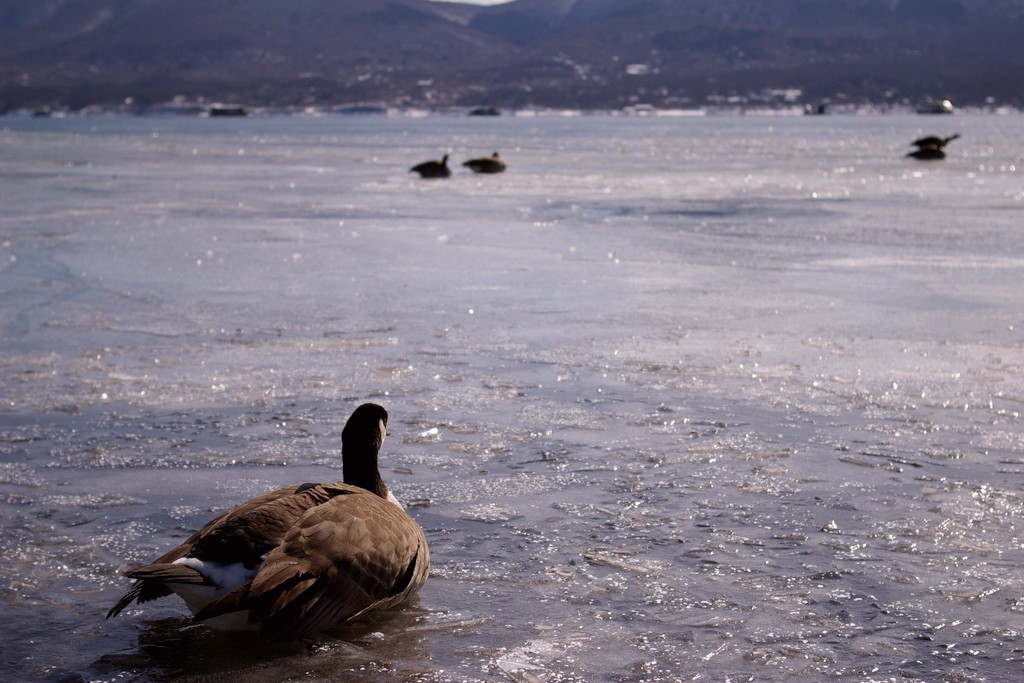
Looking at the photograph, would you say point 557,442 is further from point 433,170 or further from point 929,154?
point 929,154

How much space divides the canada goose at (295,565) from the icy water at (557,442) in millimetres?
176

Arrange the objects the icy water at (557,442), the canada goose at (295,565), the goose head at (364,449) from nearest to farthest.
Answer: the canada goose at (295,565) < the icy water at (557,442) < the goose head at (364,449)

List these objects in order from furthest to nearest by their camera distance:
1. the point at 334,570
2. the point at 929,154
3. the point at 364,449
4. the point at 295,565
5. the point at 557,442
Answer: the point at 929,154, the point at 557,442, the point at 364,449, the point at 334,570, the point at 295,565

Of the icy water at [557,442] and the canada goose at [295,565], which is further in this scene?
the icy water at [557,442]

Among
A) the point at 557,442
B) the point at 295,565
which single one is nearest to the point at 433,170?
the point at 557,442

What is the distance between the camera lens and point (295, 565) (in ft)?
12.4

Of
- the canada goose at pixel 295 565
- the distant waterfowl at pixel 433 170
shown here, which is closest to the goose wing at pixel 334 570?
the canada goose at pixel 295 565

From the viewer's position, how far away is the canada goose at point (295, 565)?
3.66 m

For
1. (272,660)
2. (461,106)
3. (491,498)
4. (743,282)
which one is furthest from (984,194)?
(461,106)

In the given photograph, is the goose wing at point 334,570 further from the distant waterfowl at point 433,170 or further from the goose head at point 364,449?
the distant waterfowl at point 433,170

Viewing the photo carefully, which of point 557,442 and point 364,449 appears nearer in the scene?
point 364,449

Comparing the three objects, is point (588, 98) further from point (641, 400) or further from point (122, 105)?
point (641, 400)

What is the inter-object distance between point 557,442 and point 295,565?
2692 mm

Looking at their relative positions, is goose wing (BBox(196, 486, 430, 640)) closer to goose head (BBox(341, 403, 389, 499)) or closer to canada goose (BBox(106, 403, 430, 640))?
canada goose (BBox(106, 403, 430, 640))
